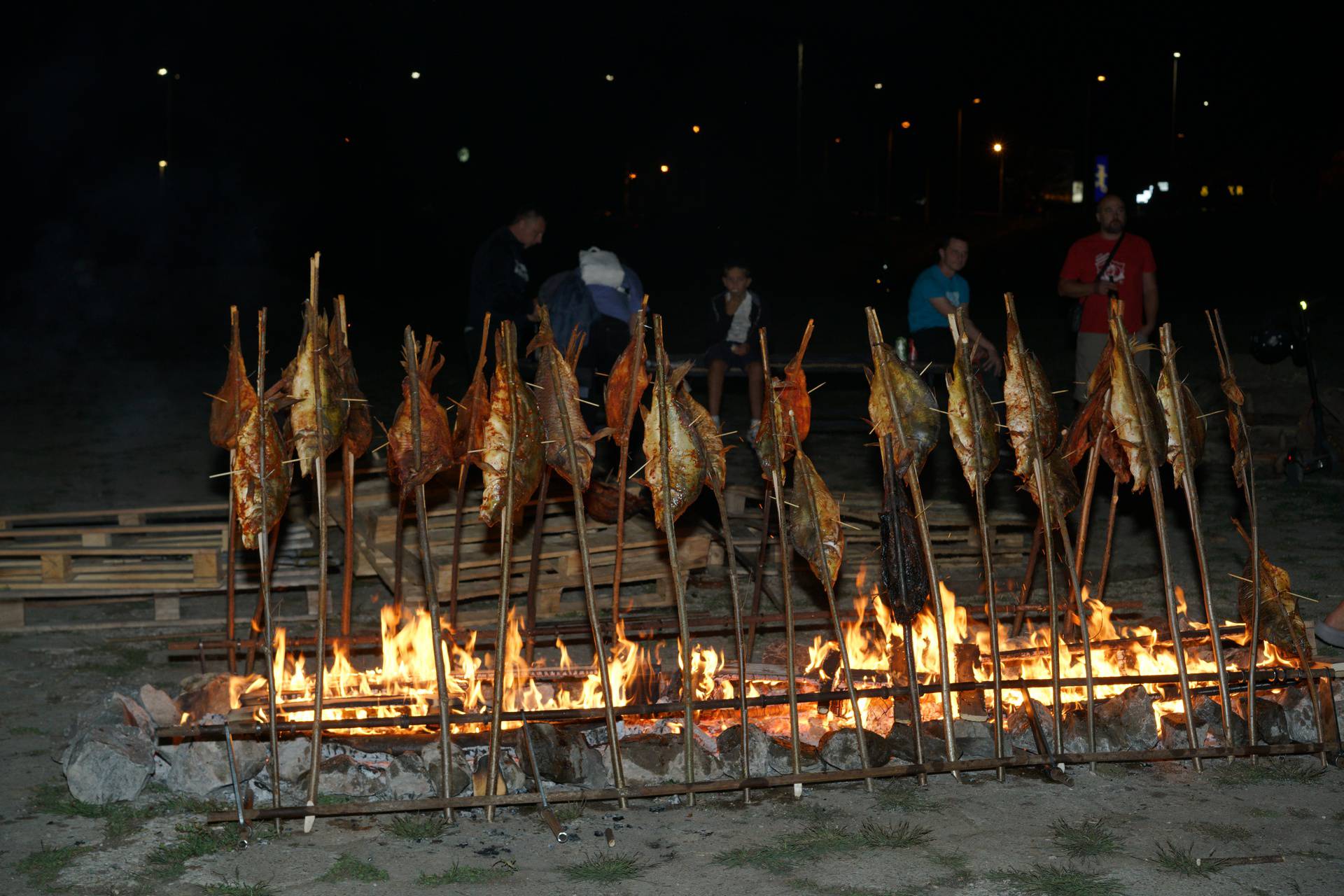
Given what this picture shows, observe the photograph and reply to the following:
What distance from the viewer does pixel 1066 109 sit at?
155ft

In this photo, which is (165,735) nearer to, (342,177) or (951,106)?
(342,177)

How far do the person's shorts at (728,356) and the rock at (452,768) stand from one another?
17.3 ft

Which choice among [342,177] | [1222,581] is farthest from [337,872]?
[342,177]

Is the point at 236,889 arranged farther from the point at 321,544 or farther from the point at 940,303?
the point at 940,303

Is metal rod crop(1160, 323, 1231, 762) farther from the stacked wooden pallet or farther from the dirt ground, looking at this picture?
the stacked wooden pallet

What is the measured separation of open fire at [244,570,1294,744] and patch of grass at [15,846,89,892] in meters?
0.77

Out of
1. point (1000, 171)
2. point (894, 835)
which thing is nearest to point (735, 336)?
point (894, 835)

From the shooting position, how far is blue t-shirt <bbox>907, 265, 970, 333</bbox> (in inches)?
329

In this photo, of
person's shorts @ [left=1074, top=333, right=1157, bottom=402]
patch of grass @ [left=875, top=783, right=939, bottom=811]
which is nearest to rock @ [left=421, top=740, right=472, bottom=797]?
patch of grass @ [left=875, top=783, right=939, bottom=811]

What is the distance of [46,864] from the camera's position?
383 centimetres

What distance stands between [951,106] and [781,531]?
1807 inches

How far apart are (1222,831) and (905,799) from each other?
3.33ft

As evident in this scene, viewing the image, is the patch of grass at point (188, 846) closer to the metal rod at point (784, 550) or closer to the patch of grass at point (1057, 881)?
the metal rod at point (784, 550)

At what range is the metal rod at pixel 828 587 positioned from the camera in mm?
4332
